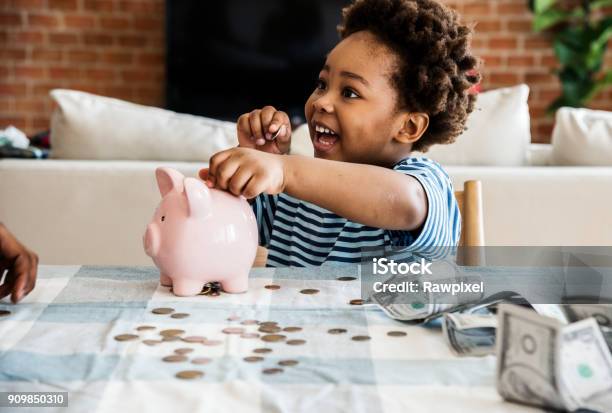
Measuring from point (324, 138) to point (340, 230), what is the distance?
0.15 metres

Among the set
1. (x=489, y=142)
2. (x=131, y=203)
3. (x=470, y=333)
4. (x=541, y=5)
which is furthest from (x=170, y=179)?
(x=541, y=5)

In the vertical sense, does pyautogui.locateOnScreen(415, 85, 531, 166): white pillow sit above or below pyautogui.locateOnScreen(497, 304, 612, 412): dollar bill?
above

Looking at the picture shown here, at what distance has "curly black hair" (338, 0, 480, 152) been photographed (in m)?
1.18

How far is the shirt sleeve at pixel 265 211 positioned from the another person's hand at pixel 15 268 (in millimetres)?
572

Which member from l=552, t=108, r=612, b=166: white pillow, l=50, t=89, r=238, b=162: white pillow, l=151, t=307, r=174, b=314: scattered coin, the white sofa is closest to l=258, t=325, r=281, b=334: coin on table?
l=151, t=307, r=174, b=314: scattered coin

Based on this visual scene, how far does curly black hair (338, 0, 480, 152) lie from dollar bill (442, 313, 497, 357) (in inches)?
21.7

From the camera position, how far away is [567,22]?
4.67 m

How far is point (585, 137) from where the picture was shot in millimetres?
2121

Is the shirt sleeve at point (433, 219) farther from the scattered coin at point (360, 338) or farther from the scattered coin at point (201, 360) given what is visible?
the scattered coin at point (201, 360)

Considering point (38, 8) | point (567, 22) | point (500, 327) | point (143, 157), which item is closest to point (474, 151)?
point (143, 157)

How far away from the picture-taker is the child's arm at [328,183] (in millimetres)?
863

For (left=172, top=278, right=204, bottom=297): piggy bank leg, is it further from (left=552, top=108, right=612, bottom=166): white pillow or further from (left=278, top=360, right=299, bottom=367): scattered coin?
(left=552, top=108, right=612, bottom=166): white pillow

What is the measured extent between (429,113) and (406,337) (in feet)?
1.98

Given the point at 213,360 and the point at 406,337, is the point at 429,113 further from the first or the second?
the point at 213,360
